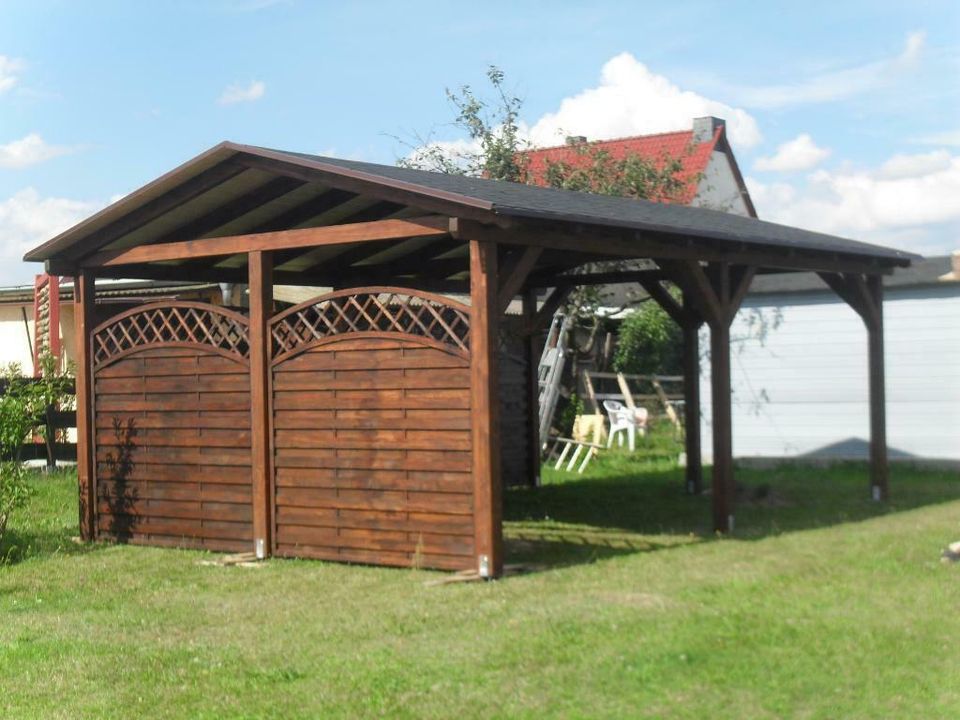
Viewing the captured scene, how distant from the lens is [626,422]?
792 inches

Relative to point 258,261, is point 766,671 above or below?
below

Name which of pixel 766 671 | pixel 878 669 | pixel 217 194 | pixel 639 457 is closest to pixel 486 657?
pixel 766 671

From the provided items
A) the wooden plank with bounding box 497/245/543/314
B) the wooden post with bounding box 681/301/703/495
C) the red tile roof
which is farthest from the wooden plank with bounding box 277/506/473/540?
the red tile roof

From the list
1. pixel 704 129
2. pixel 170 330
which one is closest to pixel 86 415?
pixel 170 330

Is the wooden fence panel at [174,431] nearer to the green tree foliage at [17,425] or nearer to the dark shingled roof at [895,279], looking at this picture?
the green tree foliage at [17,425]

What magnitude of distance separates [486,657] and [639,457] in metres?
13.0

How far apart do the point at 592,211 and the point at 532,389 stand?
6.73m

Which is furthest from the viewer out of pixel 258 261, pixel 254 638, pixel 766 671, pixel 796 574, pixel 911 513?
pixel 911 513

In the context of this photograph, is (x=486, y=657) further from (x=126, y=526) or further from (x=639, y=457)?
(x=639, y=457)

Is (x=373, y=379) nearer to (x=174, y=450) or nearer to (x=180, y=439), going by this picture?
(x=180, y=439)

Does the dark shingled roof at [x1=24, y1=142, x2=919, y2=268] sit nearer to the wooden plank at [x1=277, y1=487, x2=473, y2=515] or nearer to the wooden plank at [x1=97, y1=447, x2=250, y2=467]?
the wooden plank at [x1=97, y1=447, x2=250, y2=467]

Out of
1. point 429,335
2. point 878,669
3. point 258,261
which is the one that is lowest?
point 878,669

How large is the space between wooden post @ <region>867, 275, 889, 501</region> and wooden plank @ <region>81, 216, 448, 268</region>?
690 cm

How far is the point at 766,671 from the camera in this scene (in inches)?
249
